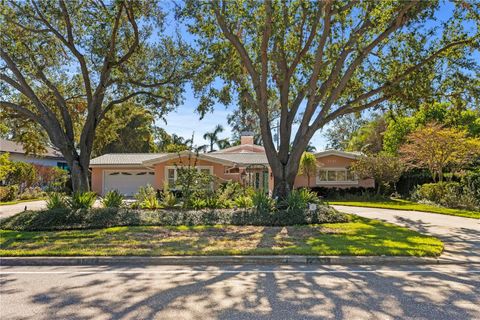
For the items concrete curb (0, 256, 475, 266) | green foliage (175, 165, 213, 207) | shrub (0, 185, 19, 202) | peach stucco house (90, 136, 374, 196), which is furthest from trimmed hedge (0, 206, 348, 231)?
shrub (0, 185, 19, 202)

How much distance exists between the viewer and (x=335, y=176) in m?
28.6

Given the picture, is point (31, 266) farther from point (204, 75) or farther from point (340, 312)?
point (204, 75)

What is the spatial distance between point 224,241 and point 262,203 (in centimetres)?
437

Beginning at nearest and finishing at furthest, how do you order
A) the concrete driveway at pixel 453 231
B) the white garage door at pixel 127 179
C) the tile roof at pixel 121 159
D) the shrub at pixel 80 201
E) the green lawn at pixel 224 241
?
the green lawn at pixel 224 241, the concrete driveway at pixel 453 231, the shrub at pixel 80 201, the tile roof at pixel 121 159, the white garage door at pixel 127 179

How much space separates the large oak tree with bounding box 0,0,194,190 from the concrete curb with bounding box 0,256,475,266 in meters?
8.73

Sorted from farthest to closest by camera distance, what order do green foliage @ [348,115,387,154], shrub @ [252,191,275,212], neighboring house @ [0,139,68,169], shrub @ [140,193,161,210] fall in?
green foliage @ [348,115,387,154] < neighboring house @ [0,139,68,169] < shrub @ [140,193,161,210] < shrub @ [252,191,275,212]

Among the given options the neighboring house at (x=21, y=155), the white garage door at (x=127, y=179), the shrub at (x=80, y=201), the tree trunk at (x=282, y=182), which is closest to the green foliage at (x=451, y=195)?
the tree trunk at (x=282, y=182)

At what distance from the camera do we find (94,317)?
469 cm

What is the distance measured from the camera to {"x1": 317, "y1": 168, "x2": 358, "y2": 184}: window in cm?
2847

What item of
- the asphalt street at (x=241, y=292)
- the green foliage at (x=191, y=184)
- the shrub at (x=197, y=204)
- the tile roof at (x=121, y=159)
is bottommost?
the asphalt street at (x=241, y=292)

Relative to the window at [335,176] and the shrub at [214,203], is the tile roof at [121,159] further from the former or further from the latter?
the shrub at [214,203]

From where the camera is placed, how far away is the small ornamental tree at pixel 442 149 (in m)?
21.1

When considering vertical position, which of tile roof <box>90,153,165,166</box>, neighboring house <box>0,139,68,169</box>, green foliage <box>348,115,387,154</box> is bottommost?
tile roof <box>90,153,165,166</box>

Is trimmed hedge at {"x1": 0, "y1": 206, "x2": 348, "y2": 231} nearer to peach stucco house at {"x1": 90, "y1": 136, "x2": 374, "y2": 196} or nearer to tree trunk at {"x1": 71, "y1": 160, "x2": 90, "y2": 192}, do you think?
tree trunk at {"x1": 71, "y1": 160, "x2": 90, "y2": 192}
